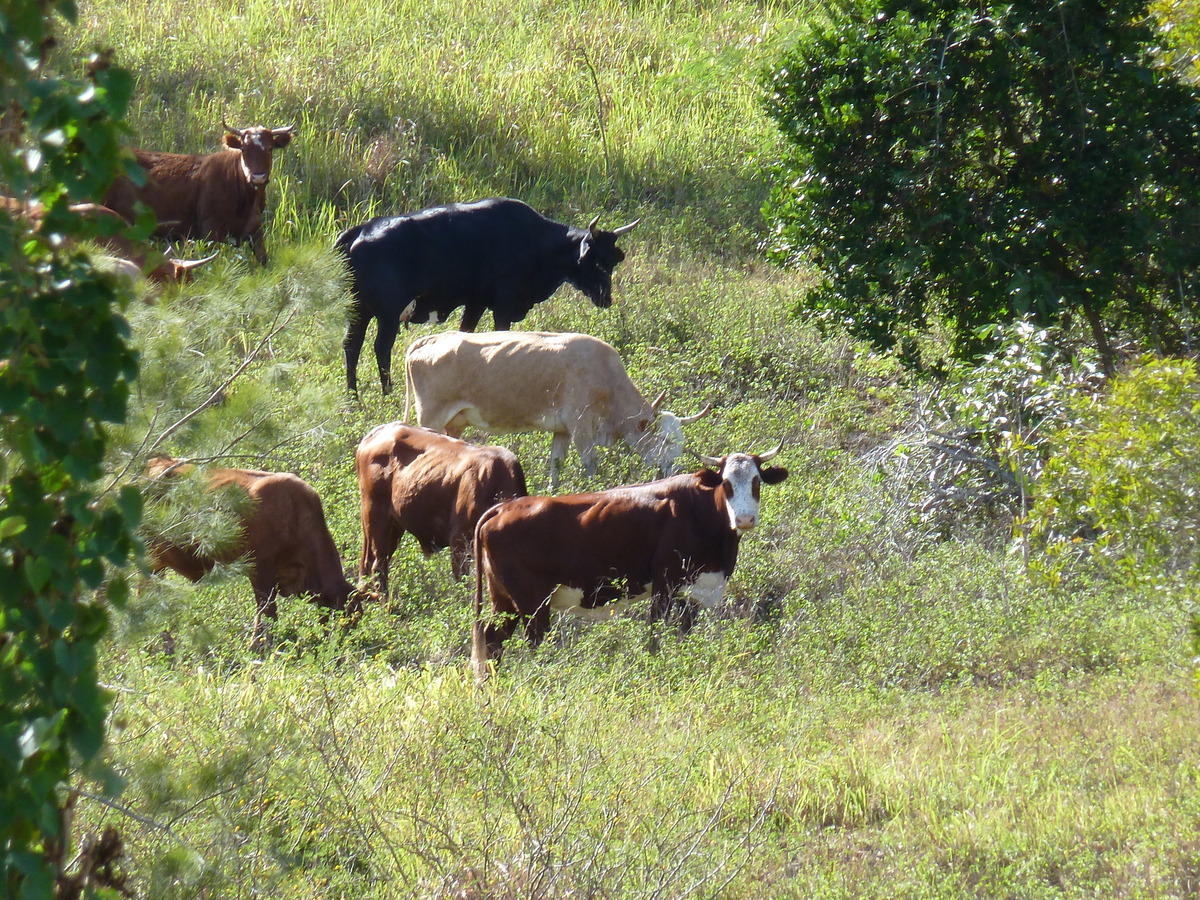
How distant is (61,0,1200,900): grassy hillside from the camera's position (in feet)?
14.1

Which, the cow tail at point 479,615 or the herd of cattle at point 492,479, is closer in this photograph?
the cow tail at point 479,615

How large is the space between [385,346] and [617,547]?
19.0ft

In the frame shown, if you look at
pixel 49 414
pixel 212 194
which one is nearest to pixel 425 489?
pixel 49 414

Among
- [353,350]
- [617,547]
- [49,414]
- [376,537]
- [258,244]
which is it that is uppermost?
[49,414]

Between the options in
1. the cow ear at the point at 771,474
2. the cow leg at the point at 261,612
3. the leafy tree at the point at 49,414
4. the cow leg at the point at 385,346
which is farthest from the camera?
the cow leg at the point at 385,346

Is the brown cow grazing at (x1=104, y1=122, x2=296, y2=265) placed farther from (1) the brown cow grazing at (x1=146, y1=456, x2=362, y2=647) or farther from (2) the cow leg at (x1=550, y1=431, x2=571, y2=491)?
(1) the brown cow grazing at (x1=146, y1=456, x2=362, y2=647)

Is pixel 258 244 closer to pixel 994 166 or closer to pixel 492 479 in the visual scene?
pixel 492 479

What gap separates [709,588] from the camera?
8.16m

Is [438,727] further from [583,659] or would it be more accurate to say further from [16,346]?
[16,346]

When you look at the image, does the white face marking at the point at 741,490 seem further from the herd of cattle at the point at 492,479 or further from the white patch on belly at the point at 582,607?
the white patch on belly at the point at 582,607

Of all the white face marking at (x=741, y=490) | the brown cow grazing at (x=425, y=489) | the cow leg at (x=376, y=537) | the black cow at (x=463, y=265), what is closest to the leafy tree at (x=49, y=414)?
the white face marking at (x=741, y=490)

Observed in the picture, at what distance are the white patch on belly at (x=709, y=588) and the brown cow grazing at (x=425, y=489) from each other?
4.23ft

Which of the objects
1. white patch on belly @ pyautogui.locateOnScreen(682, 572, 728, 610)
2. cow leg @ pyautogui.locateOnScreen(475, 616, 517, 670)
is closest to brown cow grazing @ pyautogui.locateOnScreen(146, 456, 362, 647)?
cow leg @ pyautogui.locateOnScreen(475, 616, 517, 670)

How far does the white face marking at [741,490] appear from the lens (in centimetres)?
791
